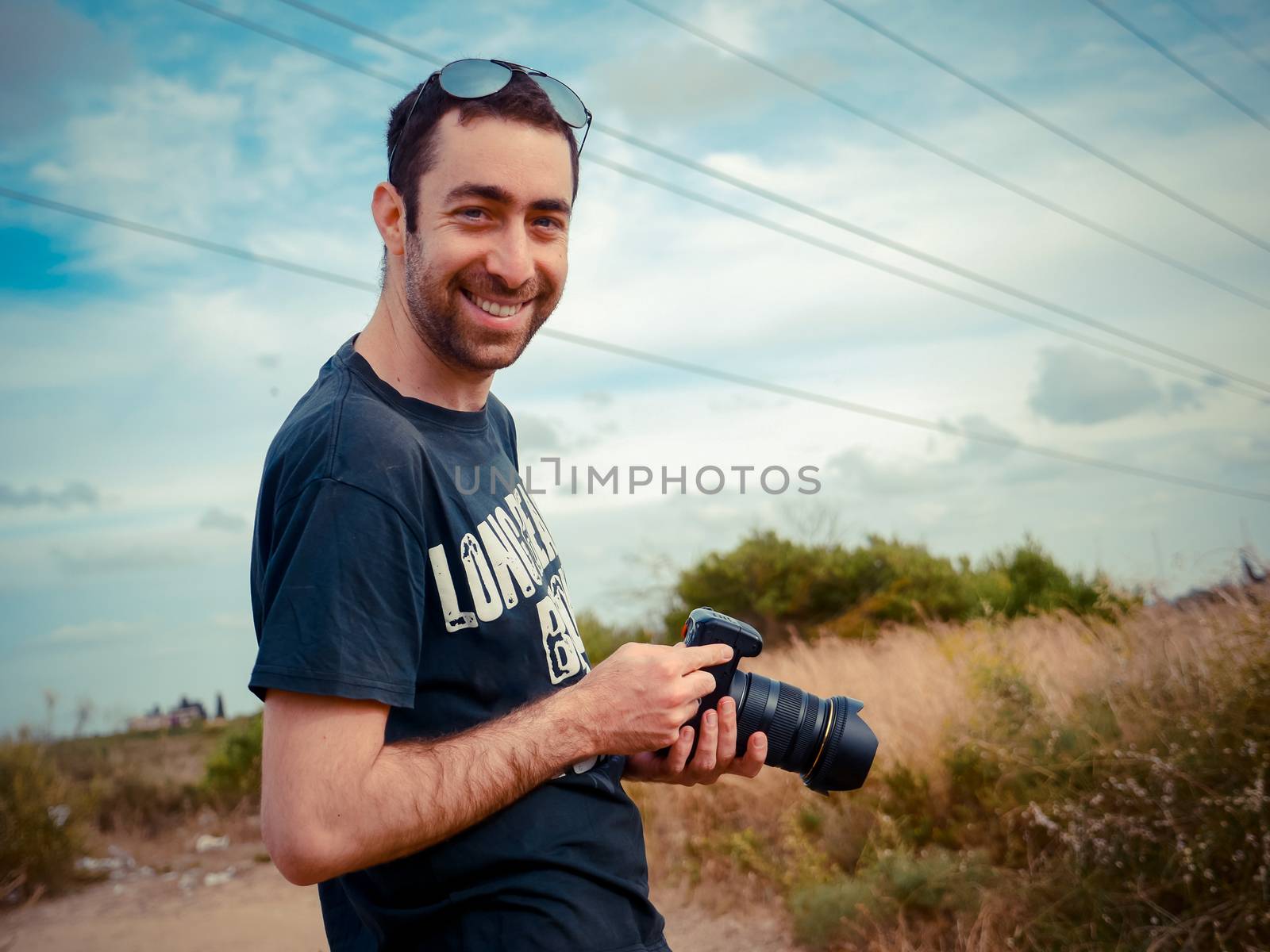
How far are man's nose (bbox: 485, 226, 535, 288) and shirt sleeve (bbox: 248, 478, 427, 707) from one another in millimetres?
650

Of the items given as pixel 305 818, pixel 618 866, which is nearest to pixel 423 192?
pixel 305 818

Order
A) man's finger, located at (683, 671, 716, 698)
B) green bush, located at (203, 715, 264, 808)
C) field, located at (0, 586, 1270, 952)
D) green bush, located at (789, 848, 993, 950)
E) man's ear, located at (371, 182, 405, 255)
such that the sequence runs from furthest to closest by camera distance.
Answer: green bush, located at (203, 715, 264, 808)
green bush, located at (789, 848, 993, 950)
field, located at (0, 586, 1270, 952)
man's ear, located at (371, 182, 405, 255)
man's finger, located at (683, 671, 716, 698)

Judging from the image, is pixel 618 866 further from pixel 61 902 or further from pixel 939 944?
pixel 61 902

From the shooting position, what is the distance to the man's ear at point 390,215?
211 cm

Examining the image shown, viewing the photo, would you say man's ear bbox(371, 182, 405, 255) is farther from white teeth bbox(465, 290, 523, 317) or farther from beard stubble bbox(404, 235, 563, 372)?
white teeth bbox(465, 290, 523, 317)

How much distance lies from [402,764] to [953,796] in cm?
460

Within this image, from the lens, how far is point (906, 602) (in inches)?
499

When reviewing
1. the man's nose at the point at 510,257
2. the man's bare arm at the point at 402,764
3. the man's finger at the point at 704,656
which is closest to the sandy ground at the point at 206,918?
the man's finger at the point at 704,656

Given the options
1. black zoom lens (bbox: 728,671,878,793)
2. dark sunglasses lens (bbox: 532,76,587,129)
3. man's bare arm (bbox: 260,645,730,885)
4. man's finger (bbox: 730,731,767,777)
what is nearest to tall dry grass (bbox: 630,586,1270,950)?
black zoom lens (bbox: 728,671,878,793)

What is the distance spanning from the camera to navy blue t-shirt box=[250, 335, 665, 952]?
4.87 ft

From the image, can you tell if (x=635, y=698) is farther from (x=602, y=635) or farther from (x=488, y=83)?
(x=602, y=635)

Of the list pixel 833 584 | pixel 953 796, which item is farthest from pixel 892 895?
pixel 833 584

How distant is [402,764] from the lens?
1534mm

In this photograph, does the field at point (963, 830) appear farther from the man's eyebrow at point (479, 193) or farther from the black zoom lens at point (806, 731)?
the man's eyebrow at point (479, 193)
